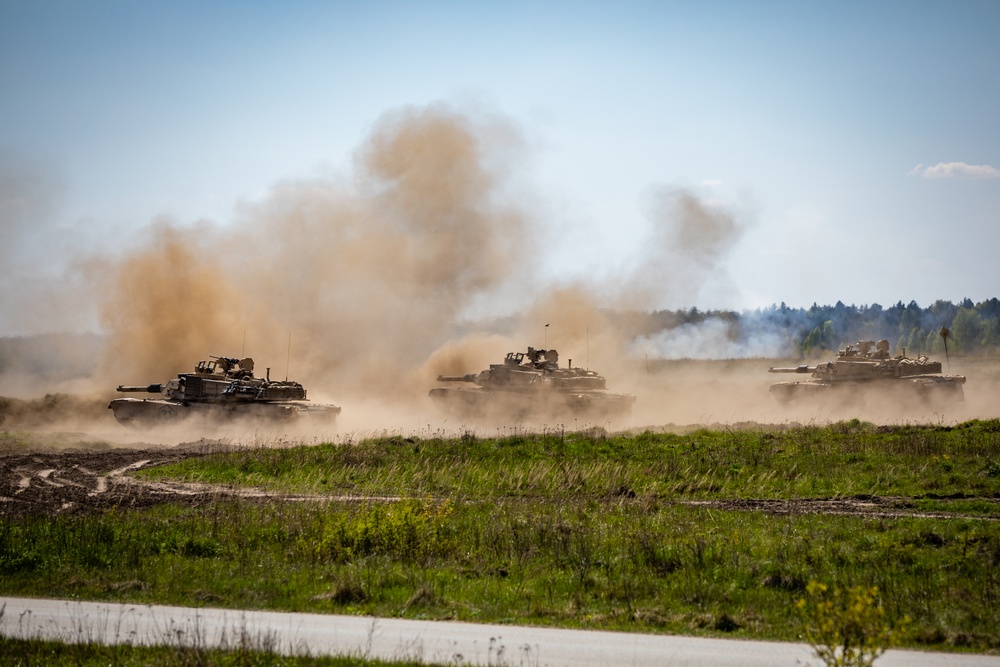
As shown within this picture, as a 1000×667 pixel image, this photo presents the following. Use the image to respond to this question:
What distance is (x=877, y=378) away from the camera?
4419 centimetres

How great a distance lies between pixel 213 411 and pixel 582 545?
29090 millimetres

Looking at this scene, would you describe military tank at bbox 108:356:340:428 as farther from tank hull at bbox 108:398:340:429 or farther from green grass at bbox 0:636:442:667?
green grass at bbox 0:636:442:667

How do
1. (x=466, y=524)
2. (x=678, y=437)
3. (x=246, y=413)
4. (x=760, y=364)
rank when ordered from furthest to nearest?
(x=760, y=364) < (x=246, y=413) < (x=678, y=437) < (x=466, y=524)

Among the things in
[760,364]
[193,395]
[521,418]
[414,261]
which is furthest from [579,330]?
[760,364]

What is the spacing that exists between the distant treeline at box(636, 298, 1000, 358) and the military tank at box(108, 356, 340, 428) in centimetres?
3504

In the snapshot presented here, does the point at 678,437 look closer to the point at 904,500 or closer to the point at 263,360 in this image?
the point at 904,500

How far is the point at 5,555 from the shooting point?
15258 millimetres

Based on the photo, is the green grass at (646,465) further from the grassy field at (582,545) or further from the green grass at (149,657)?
the green grass at (149,657)

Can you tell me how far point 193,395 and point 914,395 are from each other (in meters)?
32.4

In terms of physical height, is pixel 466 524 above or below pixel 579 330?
below

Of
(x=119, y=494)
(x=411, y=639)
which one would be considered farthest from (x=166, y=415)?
(x=411, y=639)

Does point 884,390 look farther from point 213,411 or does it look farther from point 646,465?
point 213,411

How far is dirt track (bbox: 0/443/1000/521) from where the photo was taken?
2027cm

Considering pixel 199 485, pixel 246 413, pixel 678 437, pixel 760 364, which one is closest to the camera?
pixel 199 485
